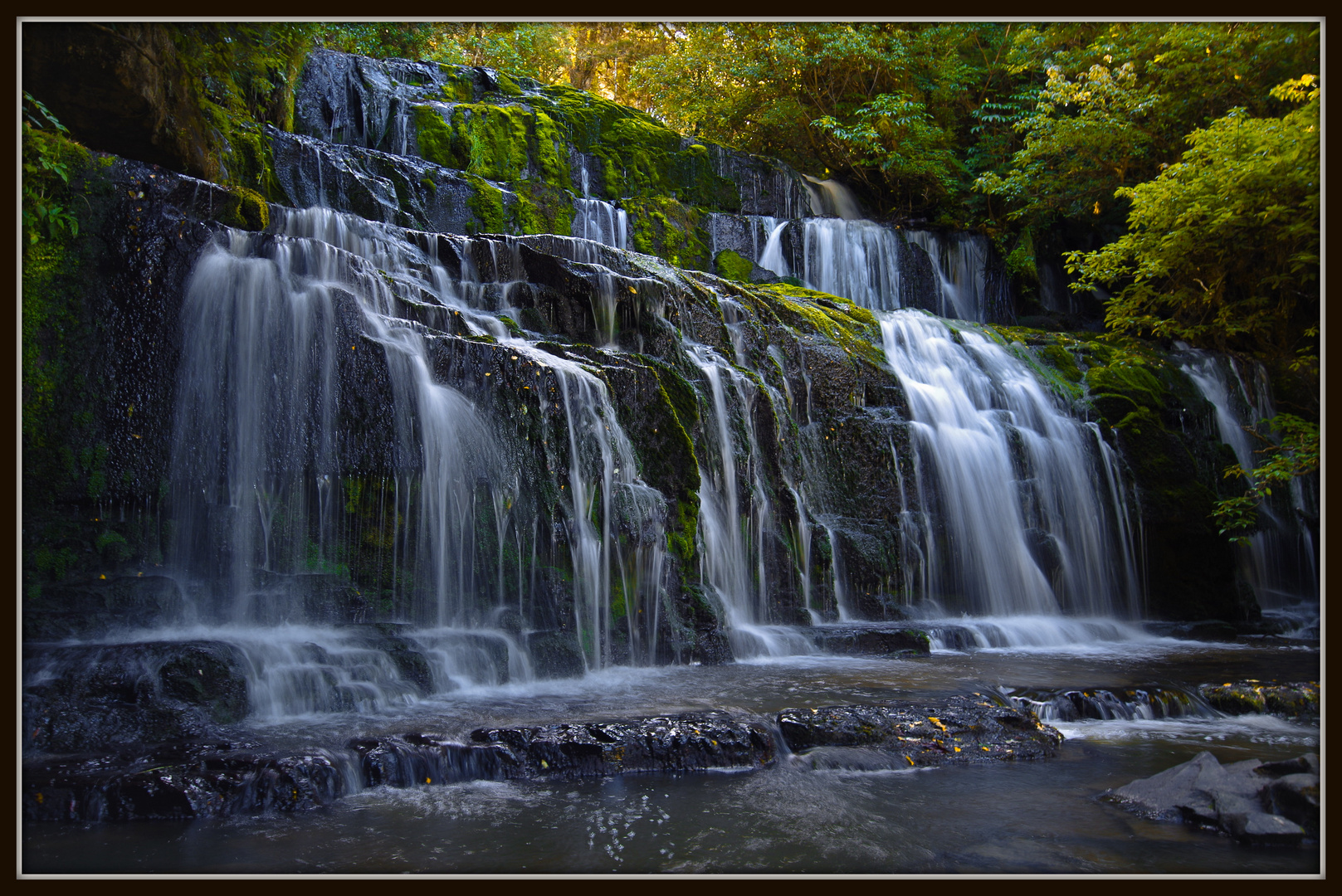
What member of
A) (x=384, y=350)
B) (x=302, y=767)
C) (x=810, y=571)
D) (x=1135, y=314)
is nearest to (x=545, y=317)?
(x=384, y=350)

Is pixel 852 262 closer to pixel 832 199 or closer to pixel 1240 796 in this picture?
pixel 832 199

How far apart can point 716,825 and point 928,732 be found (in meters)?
1.71

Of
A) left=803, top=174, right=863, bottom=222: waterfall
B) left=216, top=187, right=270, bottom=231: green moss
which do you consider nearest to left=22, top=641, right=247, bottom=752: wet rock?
left=216, top=187, right=270, bottom=231: green moss

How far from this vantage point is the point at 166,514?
584cm

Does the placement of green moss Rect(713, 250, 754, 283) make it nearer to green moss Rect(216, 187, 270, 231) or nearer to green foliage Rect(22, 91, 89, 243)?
green moss Rect(216, 187, 270, 231)

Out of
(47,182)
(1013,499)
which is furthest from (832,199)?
(47,182)

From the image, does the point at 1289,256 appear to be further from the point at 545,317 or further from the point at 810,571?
the point at 545,317

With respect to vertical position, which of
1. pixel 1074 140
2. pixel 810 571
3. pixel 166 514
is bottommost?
pixel 810 571

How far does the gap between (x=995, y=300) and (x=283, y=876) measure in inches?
636

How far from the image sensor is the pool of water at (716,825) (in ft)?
10.5

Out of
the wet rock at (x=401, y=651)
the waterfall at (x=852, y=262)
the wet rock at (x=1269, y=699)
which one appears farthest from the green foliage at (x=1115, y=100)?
the wet rock at (x=401, y=651)

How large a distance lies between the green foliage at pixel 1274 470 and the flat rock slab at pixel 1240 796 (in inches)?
158

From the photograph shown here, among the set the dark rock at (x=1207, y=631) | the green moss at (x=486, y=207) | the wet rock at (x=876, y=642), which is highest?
the green moss at (x=486, y=207)

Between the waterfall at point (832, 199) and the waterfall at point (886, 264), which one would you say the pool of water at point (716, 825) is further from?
the waterfall at point (832, 199)
